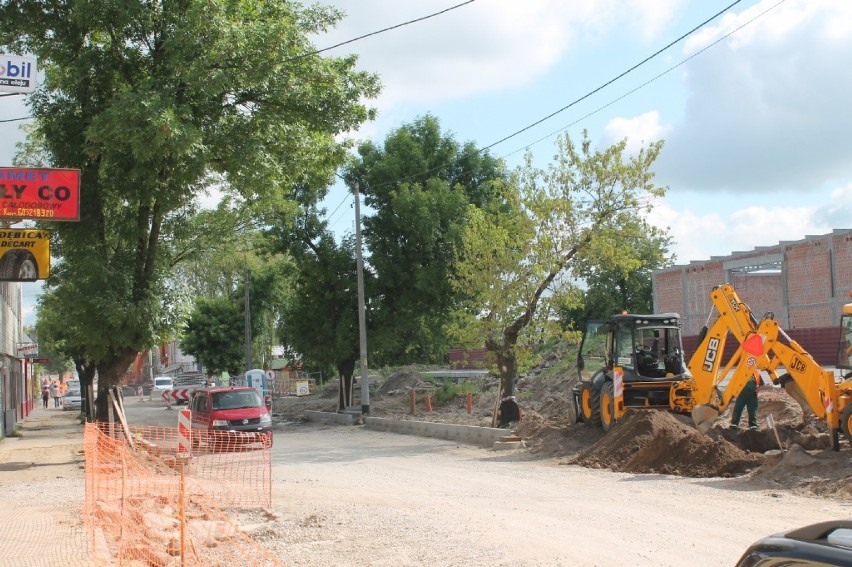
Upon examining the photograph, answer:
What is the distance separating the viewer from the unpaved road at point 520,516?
30.3 feet

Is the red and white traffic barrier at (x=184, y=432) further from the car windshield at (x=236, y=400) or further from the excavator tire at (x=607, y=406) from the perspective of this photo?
the car windshield at (x=236, y=400)

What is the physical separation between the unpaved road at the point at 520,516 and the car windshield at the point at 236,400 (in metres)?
6.69

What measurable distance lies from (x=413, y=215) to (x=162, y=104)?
50.9 feet

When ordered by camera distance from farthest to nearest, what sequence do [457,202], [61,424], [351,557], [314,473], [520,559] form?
[61,424] → [457,202] → [314,473] → [351,557] → [520,559]

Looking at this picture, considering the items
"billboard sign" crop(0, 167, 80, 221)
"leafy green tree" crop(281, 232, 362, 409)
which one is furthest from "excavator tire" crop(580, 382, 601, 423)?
"leafy green tree" crop(281, 232, 362, 409)

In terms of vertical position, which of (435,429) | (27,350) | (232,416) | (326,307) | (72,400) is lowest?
(72,400)

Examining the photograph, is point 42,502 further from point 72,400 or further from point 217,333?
point 72,400

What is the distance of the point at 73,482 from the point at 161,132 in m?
7.64

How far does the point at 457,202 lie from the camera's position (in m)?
34.6

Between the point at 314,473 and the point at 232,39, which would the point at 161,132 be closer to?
the point at 232,39

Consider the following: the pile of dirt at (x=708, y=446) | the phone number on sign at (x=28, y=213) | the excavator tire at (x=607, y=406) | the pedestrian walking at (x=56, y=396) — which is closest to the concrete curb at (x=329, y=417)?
the pile of dirt at (x=708, y=446)

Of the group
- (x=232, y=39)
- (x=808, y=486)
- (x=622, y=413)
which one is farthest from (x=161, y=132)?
(x=808, y=486)

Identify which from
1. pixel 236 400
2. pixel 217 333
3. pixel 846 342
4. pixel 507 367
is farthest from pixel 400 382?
pixel 846 342

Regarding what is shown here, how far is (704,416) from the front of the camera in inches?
694
